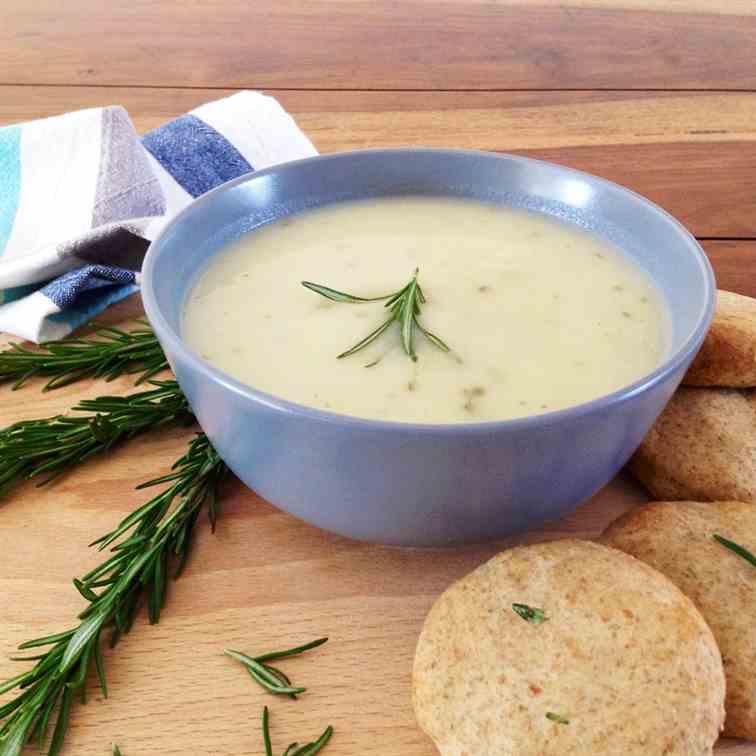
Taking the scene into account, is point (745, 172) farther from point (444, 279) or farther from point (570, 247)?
point (444, 279)

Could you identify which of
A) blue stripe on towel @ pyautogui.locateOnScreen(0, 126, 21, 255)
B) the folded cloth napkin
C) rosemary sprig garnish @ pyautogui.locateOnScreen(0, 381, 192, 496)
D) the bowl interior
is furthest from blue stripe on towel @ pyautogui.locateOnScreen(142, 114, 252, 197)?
rosemary sprig garnish @ pyautogui.locateOnScreen(0, 381, 192, 496)

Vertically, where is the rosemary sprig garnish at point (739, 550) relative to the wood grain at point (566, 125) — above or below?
above

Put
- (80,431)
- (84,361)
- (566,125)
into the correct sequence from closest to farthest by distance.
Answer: (80,431), (84,361), (566,125)

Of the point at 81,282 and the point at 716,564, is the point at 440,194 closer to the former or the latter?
the point at 81,282

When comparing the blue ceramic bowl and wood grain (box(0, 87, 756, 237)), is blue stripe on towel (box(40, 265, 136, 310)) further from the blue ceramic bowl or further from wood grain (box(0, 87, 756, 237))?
wood grain (box(0, 87, 756, 237))

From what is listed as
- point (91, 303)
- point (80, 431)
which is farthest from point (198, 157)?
point (80, 431)

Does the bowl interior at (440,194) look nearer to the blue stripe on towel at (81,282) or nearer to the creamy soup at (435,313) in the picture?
the creamy soup at (435,313)

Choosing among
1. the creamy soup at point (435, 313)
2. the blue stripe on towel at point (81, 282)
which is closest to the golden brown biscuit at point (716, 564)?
the creamy soup at point (435, 313)
